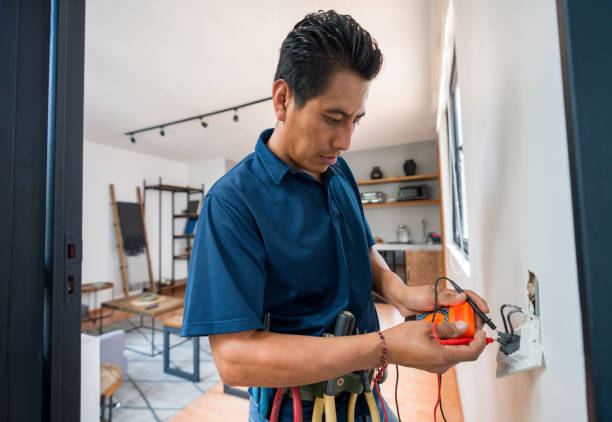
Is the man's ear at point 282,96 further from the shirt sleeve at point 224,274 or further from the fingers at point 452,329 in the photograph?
the fingers at point 452,329

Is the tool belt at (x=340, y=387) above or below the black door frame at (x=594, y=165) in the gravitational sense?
below

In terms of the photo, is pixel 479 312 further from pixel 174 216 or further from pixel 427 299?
pixel 174 216

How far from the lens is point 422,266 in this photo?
448 centimetres

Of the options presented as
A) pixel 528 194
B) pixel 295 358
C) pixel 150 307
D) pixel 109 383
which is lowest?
pixel 109 383

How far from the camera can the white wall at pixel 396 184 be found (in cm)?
526

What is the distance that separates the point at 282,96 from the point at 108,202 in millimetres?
5553

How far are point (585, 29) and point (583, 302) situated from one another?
0.31 metres

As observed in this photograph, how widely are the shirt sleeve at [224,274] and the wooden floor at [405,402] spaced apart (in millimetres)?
1810

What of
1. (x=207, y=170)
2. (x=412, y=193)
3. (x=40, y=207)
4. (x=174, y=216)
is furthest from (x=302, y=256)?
(x=207, y=170)

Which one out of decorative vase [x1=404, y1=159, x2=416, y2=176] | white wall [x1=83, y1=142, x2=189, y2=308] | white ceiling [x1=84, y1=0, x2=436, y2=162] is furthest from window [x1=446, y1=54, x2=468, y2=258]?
white wall [x1=83, y1=142, x2=189, y2=308]

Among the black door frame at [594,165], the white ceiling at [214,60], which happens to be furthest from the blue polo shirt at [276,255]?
the white ceiling at [214,60]

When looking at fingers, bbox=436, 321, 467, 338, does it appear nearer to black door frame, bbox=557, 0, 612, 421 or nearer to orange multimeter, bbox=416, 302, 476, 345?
orange multimeter, bbox=416, 302, 476, 345

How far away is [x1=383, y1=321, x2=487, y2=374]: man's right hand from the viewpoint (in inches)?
21.4

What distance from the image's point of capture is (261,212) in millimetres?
728
